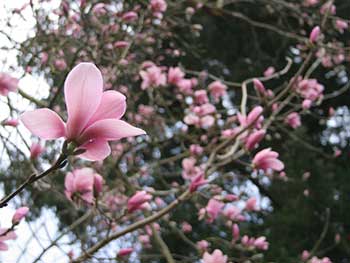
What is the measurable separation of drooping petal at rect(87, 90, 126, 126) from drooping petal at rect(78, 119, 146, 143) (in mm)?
11

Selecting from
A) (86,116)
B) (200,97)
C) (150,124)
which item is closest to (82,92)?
(86,116)

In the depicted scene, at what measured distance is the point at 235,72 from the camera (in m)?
6.19

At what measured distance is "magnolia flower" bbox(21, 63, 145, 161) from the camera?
66cm

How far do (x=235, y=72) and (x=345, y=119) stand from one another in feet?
4.41

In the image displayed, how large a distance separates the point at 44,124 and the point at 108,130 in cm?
8

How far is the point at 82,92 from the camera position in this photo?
661 millimetres

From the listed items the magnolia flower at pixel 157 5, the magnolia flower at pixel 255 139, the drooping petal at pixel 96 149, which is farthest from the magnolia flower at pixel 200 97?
the drooping petal at pixel 96 149

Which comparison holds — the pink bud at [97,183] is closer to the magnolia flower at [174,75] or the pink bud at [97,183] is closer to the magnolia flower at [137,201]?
the magnolia flower at [137,201]

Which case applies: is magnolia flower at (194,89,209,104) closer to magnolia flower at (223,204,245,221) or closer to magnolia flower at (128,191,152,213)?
magnolia flower at (223,204,245,221)

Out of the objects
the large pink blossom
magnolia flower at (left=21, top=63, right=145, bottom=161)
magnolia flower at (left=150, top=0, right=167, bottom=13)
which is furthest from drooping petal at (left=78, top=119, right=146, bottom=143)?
the large pink blossom

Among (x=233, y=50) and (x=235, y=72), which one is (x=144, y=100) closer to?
(x=235, y=72)

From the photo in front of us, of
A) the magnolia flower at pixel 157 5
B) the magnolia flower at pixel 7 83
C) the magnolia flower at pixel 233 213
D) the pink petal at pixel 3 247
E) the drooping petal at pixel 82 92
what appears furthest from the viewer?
the magnolia flower at pixel 157 5

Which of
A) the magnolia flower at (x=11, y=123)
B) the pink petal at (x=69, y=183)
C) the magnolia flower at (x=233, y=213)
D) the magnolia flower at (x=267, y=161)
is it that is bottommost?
the magnolia flower at (x=233, y=213)

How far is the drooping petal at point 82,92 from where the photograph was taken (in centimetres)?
65
